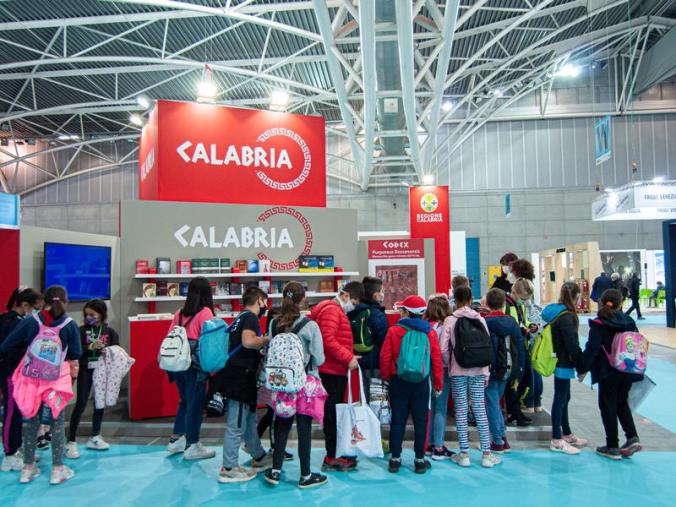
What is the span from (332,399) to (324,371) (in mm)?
213

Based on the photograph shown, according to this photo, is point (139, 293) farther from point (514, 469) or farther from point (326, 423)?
point (514, 469)

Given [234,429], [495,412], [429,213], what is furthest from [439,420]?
[429,213]

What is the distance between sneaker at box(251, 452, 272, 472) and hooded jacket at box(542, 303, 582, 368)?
2.34 m

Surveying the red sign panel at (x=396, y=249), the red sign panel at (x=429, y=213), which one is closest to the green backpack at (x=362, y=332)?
the red sign panel at (x=396, y=249)

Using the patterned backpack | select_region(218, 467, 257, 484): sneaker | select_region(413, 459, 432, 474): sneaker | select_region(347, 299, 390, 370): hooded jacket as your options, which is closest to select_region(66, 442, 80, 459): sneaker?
select_region(218, 467, 257, 484): sneaker

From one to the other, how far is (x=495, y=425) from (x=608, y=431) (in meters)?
0.82

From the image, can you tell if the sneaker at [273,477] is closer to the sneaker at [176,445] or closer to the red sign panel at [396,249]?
the sneaker at [176,445]

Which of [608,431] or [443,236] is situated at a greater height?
[443,236]

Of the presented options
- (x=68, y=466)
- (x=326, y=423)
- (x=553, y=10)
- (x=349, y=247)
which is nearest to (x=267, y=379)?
(x=326, y=423)

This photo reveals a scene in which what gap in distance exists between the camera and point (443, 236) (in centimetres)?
1317

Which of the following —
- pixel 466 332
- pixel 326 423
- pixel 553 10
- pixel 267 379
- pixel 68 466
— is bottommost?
pixel 68 466

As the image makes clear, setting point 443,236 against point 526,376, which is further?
point 443,236

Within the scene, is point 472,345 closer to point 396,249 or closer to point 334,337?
point 334,337

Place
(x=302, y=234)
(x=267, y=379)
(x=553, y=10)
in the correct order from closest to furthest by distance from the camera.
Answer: (x=267, y=379)
(x=302, y=234)
(x=553, y=10)
